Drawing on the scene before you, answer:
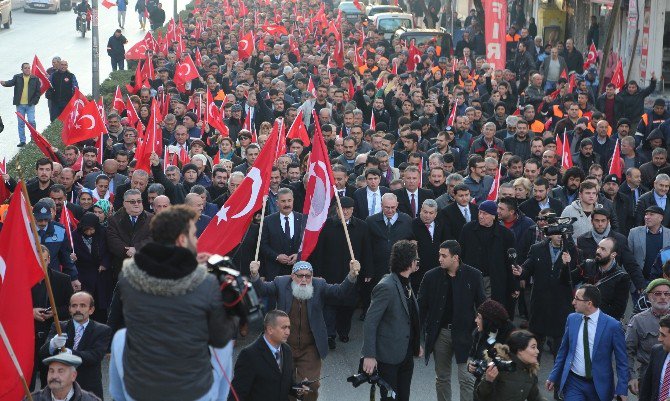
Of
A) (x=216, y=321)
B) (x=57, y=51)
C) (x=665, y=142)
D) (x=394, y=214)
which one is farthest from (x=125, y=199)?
(x=57, y=51)

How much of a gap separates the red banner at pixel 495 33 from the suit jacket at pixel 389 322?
1603cm

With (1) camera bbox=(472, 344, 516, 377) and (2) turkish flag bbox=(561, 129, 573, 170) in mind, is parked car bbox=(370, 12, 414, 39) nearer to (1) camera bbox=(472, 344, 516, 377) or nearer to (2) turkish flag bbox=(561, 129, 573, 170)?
(2) turkish flag bbox=(561, 129, 573, 170)

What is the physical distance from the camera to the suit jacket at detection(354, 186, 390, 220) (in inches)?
547

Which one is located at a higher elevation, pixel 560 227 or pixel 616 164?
pixel 560 227

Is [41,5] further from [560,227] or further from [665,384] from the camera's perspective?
[665,384]

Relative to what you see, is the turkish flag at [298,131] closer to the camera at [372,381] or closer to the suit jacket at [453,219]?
the suit jacket at [453,219]

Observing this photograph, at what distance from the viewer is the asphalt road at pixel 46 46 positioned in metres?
30.0

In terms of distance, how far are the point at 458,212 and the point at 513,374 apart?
207 inches

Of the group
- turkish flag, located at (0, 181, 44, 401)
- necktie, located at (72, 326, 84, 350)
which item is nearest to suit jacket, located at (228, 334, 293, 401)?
turkish flag, located at (0, 181, 44, 401)

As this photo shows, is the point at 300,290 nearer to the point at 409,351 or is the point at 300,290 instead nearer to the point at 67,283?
the point at 409,351

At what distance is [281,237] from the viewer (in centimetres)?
1269

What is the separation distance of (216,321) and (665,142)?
13.1m

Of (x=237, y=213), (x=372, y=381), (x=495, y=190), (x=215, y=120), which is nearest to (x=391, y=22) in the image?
(x=215, y=120)

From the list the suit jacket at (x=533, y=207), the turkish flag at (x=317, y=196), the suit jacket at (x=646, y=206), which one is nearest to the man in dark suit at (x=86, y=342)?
the turkish flag at (x=317, y=196)
